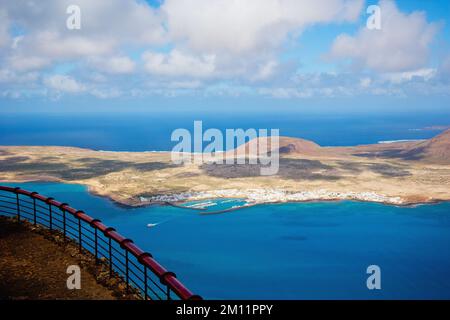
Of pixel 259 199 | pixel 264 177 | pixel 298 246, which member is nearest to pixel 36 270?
pixel 298 246

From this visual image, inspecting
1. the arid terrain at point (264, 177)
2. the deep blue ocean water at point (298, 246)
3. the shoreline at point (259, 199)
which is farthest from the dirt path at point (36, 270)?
the arid terrain at point (264, 177)

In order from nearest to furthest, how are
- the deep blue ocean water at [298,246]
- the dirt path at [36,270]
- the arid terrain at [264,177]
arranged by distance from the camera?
1. the dirt path at [36,270]
2. the deep blue ocean water at [298,246]
3. the arid terrain at [264,177]

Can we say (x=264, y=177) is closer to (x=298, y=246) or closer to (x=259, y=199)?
(x=259, y=199)

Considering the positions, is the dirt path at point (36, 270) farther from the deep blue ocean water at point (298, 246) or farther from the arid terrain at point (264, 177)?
the arid terrain at point (264, 177)

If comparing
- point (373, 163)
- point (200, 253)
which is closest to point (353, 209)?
point (200, 253)

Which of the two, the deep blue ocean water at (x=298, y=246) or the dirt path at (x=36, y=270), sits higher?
the dirt path at (x=36, y=270)

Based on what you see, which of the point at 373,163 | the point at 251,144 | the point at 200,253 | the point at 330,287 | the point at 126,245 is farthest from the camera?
the point at 251,144
